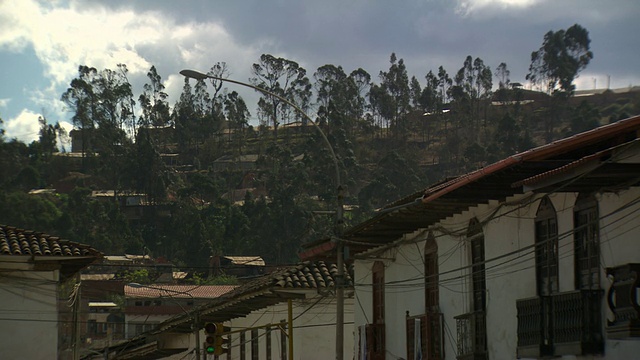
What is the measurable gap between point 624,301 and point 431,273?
28.7 ft

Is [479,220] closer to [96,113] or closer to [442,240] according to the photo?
[442,240]

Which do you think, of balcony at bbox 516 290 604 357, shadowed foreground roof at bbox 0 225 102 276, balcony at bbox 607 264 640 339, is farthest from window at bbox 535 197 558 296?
shadowed foreground roof at bbox 0 225 102 276

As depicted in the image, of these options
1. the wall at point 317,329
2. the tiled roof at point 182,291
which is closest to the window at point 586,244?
the wall at point 317,329

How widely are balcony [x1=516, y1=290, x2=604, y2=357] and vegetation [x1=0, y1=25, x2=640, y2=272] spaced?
102567 millimetres

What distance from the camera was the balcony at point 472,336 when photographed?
19.2 m

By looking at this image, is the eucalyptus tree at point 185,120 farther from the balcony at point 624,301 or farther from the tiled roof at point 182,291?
the balcony at point 624,301

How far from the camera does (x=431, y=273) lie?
2223cm

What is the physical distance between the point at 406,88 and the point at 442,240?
15168 cm

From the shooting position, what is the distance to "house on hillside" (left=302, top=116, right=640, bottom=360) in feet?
46.2

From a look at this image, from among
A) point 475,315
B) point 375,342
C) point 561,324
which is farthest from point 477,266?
point 375,342

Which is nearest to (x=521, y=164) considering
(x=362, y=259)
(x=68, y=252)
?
(x=362, y=259)

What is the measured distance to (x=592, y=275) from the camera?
15.2m

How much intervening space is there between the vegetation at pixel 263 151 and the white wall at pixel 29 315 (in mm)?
92745

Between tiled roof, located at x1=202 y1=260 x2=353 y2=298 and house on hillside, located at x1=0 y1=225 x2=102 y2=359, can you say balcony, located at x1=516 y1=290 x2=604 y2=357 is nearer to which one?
tiled roof, located at x1=202 y1=260 x2=353 y2=298
